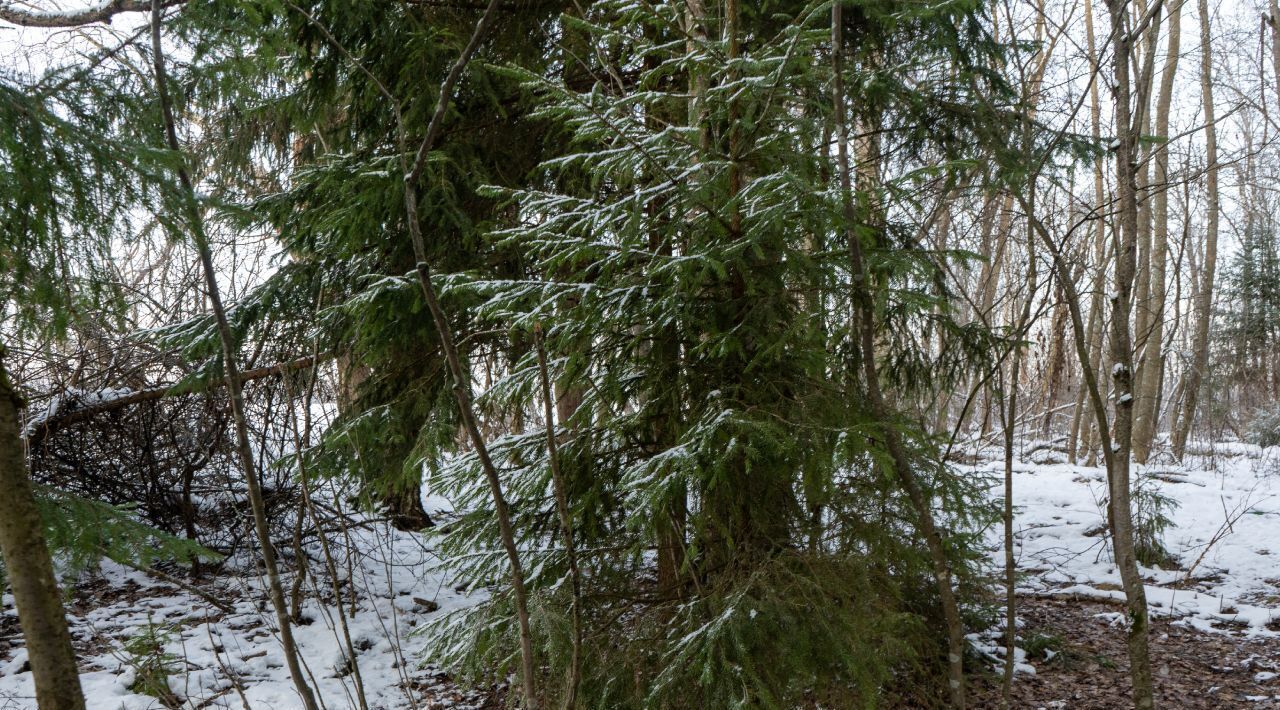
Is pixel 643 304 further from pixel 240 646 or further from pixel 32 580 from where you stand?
pixel 240 646

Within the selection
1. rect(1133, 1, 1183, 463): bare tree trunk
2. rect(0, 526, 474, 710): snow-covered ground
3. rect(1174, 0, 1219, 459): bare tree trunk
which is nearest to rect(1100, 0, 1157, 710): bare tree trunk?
rect(0, 526, 474, 710): snow-covered ground

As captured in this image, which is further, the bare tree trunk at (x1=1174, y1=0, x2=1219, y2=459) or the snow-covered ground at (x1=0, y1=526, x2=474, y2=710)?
the bare tree trunk at (x1=1174, y1=0, x2=1219, y2=459)

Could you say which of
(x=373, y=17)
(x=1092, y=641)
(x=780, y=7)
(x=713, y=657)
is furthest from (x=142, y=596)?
(x=1092, y=641)

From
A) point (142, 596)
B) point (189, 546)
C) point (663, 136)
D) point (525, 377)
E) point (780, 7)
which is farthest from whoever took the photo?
point (142, 596)

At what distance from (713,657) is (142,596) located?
4.88 m

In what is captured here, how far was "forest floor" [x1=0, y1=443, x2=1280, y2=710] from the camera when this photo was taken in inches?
178

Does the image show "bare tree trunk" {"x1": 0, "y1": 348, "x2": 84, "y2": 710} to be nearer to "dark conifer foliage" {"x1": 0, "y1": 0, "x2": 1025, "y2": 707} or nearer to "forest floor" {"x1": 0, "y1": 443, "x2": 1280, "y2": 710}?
"dark conifer foliage" {"x1": 0, "y1": 0, "x2": 1025, "y2": 707}

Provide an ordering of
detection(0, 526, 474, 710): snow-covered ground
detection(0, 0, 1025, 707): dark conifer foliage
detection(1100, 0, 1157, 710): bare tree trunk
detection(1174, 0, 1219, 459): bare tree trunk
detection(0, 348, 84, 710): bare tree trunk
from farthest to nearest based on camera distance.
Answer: detection(1174, 0, 1219, 459): bare tree trunk < detection(0, 526, 474, 710): snow-covered ground < detection(1100, 0, 1157, 710): bare tree trunk < detection(0, 0, 1025, 707): dark conifer foliage < detection(0, 348, 84, 710): bare tree trunk

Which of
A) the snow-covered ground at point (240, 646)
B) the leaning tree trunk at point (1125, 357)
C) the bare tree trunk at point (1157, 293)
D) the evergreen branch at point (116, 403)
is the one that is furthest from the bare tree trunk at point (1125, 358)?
the bare tree trunk at point (1157, 293)

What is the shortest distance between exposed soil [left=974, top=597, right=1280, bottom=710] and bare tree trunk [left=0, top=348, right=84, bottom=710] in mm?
4313

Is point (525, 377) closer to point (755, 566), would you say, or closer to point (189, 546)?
point (755, 566)

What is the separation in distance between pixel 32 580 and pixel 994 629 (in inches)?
212

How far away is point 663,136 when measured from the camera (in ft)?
10.2

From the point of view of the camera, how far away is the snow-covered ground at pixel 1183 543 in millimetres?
5754
